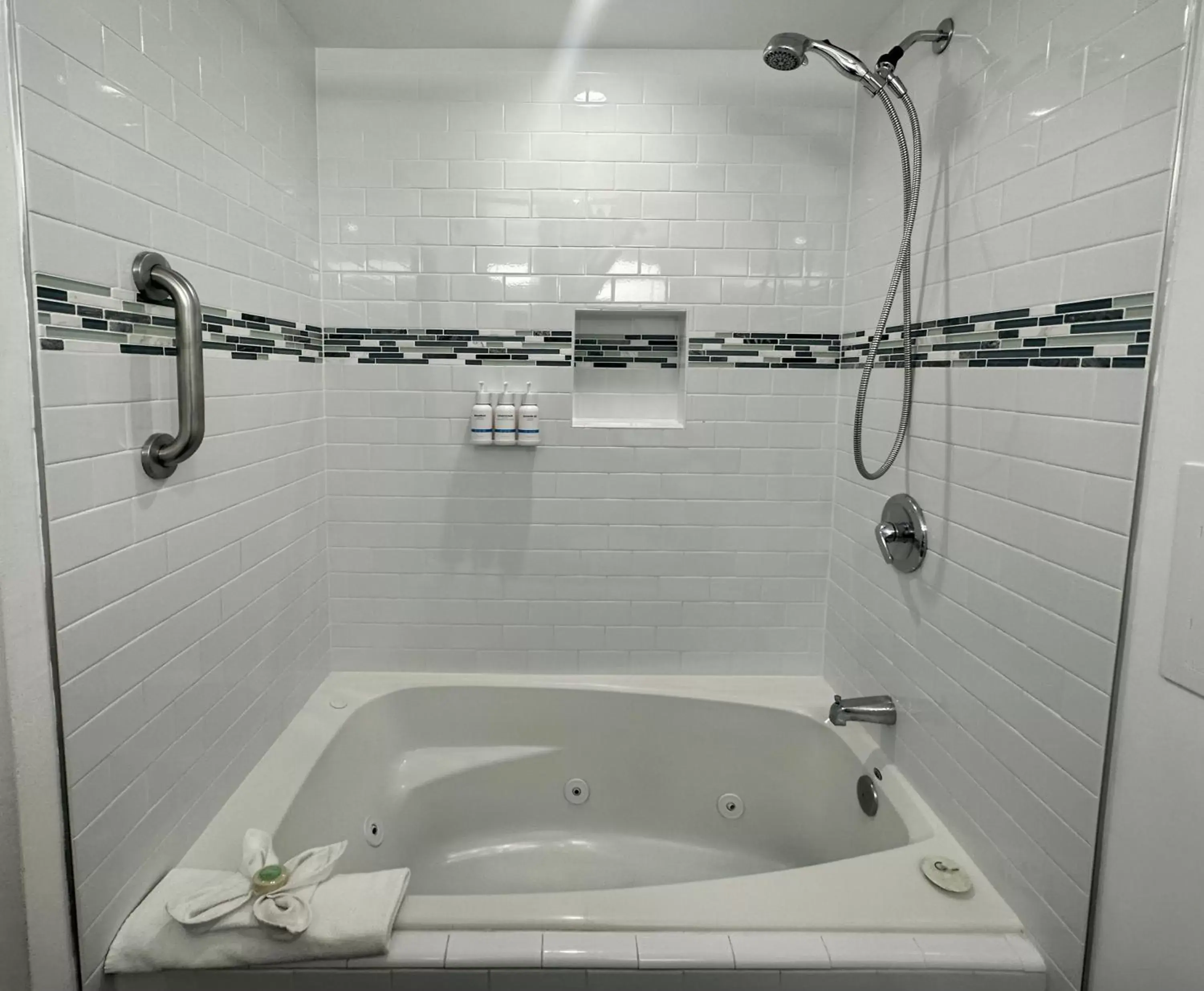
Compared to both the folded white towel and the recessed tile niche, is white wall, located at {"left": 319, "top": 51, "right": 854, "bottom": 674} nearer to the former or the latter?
the recessed tile niche

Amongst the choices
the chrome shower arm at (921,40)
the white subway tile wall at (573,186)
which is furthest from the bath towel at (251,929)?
the chrome shower arm at (921,40)

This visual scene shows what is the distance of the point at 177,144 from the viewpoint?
4.50 feet

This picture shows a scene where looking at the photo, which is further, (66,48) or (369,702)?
(369,702)

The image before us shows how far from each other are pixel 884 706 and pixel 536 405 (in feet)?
4.20

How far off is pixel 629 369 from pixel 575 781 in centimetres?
131

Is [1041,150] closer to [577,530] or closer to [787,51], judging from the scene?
[787,51]

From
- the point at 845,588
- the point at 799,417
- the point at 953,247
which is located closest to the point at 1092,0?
the point at 953,247

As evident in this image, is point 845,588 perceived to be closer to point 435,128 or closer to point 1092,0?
point 1092,0

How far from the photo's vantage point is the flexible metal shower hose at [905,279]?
1593 millimetres

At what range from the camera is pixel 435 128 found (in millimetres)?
2080

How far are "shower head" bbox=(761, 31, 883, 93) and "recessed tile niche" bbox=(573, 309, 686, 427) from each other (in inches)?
29.4

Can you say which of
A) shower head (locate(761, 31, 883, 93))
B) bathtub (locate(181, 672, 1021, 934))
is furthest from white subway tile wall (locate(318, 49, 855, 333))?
bathtub (locate(181, 672, 1021, 934))

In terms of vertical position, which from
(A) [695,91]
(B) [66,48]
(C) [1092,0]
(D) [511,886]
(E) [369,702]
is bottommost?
(D) [511,886]

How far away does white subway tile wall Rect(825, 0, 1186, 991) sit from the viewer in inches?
42.9
